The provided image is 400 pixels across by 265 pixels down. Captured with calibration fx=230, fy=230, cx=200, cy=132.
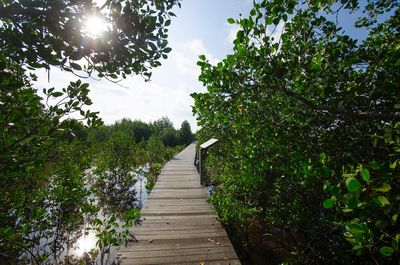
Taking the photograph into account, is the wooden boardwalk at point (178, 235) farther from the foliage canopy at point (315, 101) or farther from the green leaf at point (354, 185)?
the green leaf at point (354, 185)

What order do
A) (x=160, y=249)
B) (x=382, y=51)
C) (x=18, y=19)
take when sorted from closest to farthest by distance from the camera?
(x=18, y=19) → (x=382, y=51) → (x=160, y=249)

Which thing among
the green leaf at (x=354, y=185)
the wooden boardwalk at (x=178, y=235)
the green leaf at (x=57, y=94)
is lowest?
the wooden boardwalk at (x=178, y=235)

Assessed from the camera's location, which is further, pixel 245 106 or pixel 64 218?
pixel 64 218

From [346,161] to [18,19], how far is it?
306 cm

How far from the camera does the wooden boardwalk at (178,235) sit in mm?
3217

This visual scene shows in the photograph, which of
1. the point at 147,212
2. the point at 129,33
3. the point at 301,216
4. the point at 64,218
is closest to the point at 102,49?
the point at 129,33

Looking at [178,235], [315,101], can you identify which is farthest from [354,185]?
[178,235]

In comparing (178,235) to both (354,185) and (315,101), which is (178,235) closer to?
(315,101)

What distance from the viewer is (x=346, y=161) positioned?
2086mm

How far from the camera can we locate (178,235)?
3936mm

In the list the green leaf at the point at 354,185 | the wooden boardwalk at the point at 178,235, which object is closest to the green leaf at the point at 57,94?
the green leaf at the point at 354,185

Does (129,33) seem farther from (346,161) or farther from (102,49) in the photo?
(346,161)

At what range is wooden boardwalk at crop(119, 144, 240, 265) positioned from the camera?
10.6ft

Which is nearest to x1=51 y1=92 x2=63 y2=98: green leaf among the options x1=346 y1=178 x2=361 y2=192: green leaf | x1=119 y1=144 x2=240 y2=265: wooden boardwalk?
x1=346 y1=178 x2=361 y2=192: green leaf
